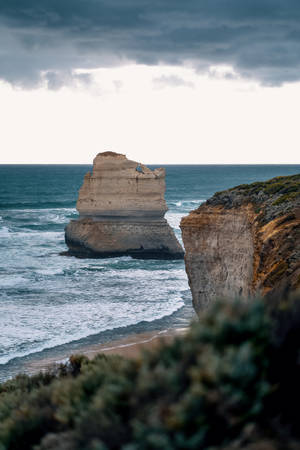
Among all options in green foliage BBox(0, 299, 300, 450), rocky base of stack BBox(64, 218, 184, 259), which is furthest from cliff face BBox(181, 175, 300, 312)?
rocky base of stack BBox(64, 218, 184, 259)

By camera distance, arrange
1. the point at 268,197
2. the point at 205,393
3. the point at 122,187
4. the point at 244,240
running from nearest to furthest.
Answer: the point at 205,393, the point at 244,240, the point at 268,197, the point at 122,187

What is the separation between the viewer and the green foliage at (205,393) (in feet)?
12.3

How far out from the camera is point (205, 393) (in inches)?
147

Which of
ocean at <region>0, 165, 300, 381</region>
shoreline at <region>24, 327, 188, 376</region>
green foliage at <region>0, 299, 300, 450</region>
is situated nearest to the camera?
green foliage at <region>0, 299, 300, 450</region>

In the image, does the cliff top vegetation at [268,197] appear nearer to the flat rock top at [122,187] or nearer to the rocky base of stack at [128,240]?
the rocky base of stack at [128,240]

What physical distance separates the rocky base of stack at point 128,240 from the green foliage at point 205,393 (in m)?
34.8

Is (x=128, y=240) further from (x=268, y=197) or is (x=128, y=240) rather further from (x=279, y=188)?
(x=268, y=197)

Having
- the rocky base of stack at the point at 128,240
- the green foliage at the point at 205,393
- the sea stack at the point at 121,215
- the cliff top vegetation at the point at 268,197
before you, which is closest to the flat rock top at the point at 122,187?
the sea stack at the point at 121,215

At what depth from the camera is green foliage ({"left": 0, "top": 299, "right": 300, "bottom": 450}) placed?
3746 mm

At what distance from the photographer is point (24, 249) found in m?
43.8

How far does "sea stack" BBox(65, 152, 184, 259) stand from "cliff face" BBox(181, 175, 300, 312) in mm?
21719

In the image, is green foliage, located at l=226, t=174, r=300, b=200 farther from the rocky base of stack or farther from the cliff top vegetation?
the rocky base of stack

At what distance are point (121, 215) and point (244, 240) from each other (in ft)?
81.3

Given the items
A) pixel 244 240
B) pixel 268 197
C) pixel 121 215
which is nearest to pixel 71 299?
pixel 244 240
